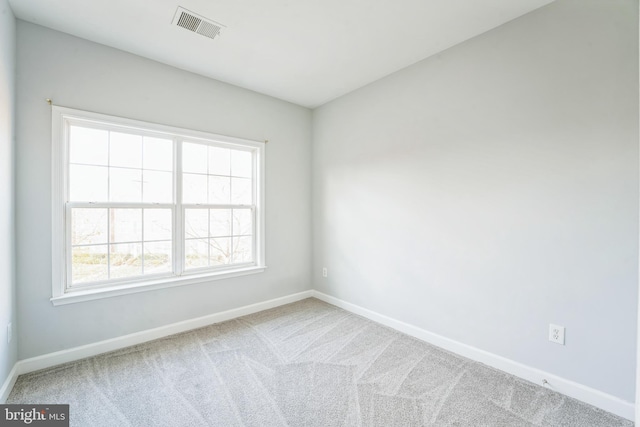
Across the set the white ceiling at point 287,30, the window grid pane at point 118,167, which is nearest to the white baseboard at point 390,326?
the window grid pane at point 118,167

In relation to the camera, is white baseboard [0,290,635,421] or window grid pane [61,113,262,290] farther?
window grid pane [61,113,262,290]

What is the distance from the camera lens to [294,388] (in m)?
1.96

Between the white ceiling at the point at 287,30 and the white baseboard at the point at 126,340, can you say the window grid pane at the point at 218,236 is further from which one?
the white ceiling at the point at 287,30

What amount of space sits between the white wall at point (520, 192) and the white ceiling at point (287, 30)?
10.6 inches

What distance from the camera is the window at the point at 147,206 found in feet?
7.70

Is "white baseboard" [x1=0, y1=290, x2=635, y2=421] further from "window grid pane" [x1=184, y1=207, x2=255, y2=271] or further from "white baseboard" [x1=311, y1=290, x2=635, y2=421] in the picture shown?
"window grid pane" [x1=184, y1=207, x2=255, y2=271]

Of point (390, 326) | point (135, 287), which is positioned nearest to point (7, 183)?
point (135, 287)

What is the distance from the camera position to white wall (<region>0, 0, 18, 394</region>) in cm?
183

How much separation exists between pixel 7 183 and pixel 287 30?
2.36 metres

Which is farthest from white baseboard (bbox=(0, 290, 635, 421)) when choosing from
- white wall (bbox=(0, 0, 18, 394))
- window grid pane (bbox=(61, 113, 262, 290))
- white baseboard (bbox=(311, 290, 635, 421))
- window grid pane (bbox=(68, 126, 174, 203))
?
window grid pane (bbox=(68, 126, 174, 203))

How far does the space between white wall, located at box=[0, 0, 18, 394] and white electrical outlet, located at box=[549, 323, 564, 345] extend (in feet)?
12.3

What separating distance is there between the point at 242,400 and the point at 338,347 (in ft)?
3.24

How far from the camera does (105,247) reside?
2506mm

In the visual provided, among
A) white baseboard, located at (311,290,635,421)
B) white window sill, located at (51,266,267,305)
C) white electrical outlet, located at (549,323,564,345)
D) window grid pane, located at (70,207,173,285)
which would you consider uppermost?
window grid pane, located at (70,207,173,285)
